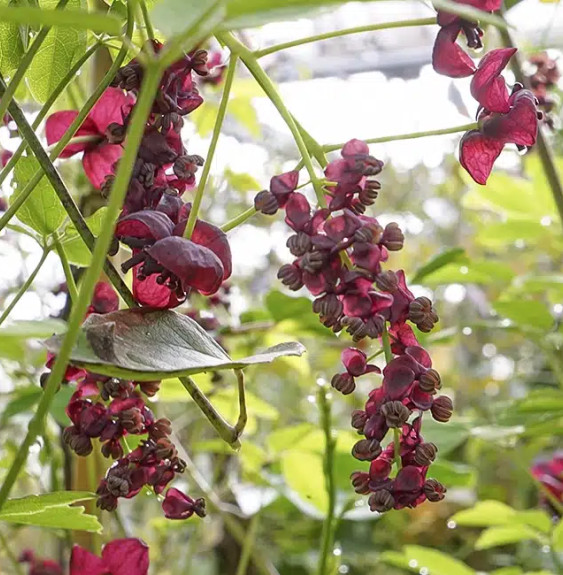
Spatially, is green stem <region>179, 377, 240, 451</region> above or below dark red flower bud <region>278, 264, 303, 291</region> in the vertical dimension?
below

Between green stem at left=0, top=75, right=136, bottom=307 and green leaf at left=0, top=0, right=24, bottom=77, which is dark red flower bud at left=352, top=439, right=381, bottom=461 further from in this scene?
green leaf at left=0, top=0, right=24, bottom=77

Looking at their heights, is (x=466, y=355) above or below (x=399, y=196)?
below

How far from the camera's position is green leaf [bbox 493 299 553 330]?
71 centimetres

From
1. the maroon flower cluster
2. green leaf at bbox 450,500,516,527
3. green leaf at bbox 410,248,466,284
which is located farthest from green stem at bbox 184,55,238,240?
green leaf at bbox 450,500,516,527

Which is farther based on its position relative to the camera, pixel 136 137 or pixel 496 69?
pixel 496 69

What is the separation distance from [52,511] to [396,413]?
142 mm

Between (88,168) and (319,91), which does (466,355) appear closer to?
(319,91)

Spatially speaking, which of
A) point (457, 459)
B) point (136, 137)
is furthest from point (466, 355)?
point (136, 137)

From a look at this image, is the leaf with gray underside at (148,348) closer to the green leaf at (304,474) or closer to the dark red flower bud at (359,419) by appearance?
the dark red flower bud at (359,419)

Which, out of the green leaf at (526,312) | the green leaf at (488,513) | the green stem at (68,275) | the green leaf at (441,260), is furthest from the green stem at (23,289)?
the green leaf at (488,513)

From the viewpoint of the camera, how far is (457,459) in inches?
76.3

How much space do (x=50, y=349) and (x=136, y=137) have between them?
70 mm

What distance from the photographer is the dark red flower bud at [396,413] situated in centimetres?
26

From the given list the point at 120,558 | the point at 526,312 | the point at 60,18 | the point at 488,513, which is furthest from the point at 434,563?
the point at 60,18
